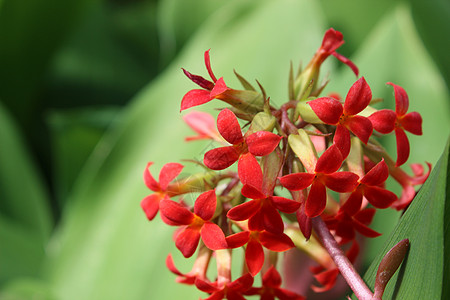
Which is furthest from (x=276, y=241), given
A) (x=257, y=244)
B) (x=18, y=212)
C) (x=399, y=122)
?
(x=18, y=212)

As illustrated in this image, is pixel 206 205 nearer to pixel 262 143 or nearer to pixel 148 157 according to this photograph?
pixel 262 143

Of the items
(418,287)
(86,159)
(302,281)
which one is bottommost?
(86,159)

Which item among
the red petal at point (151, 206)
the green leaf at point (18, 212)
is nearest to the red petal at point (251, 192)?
the red petal at point (151, 206)

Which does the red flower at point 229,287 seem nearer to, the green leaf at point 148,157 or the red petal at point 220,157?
the red petal at point 220,157

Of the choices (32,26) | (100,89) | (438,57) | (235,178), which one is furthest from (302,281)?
(100,89)

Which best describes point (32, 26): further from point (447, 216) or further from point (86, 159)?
point (447, 216)
